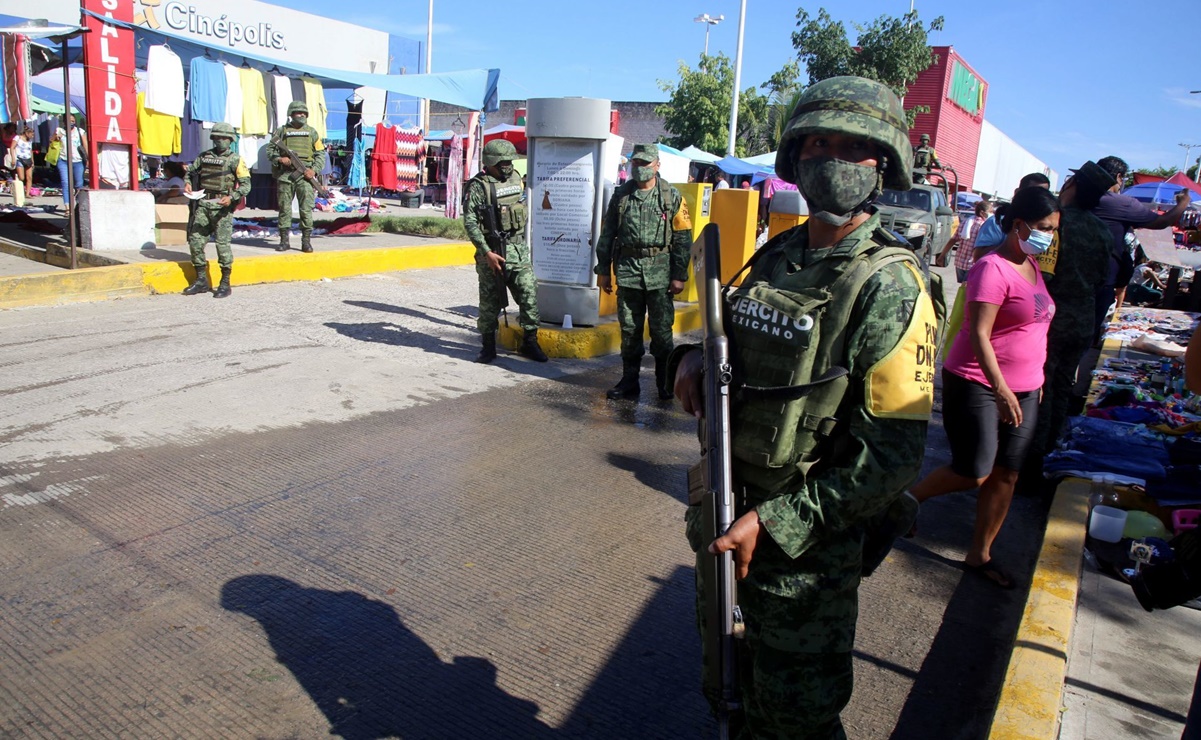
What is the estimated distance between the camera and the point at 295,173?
1173cm

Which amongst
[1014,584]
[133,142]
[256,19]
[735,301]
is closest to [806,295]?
[735,301]

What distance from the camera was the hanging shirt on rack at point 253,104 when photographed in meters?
13.1

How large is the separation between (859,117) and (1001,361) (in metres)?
2.25

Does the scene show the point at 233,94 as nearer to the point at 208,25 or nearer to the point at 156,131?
the point at 156,131

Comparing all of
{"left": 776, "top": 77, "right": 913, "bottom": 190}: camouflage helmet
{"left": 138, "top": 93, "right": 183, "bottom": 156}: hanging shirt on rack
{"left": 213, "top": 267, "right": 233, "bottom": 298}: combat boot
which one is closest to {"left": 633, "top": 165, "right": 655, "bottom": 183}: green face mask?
{"left": 776, "top": 77, "right": 913, "bottom": 190}: camouflage helmet

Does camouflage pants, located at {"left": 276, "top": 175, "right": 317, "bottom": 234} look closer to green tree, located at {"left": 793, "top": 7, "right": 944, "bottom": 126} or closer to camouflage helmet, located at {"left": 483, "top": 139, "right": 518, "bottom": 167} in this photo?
camouflage helmet, located at {"left": 483, "top": 139, "right": 518, "bottom": 167}

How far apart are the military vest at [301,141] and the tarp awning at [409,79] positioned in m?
1.34

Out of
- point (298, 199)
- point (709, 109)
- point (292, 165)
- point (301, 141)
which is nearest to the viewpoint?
point (298, 199)

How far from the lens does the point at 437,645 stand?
302 centimetres

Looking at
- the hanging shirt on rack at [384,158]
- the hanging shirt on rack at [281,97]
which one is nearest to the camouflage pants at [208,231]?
the hanging shirt on rack at [281,97]

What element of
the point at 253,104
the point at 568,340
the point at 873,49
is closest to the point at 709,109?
the point at 873,49

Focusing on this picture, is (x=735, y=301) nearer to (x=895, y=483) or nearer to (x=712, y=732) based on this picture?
(x=895, y=483)

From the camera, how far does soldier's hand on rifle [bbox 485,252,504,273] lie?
6824 millimetres

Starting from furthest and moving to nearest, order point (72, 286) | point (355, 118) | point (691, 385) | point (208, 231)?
point (355, 118) → point (208, 231) → point (72, 286) → point (691, 385)
